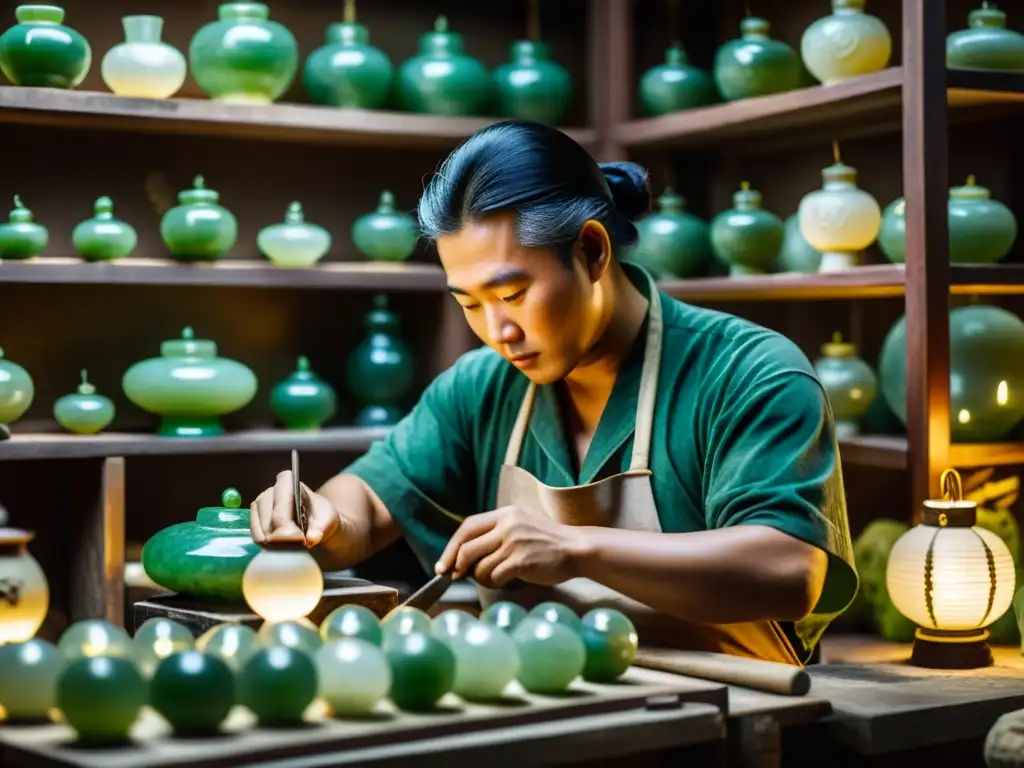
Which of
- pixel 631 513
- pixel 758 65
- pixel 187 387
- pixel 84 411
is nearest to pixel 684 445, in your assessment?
pixel 631 513

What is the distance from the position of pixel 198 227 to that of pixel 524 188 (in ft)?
6.00

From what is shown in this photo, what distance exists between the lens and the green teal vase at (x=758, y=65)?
13.1ft

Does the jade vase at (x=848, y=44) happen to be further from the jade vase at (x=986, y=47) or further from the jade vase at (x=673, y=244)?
the jade vase at (x=673, y=244)

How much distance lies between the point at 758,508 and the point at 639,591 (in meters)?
0.21

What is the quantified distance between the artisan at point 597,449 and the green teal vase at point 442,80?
63.2 inches

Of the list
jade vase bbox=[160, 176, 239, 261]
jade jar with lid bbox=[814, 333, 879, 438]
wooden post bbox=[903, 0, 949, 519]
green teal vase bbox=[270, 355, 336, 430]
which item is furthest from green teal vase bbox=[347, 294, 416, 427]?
wooden post bbox=[903, 0, 949, 519]

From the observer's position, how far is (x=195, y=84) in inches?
172

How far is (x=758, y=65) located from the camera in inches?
158

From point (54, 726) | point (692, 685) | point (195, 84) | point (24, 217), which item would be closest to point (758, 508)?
point (692, 685)

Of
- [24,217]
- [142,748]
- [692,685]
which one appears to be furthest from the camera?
[24,217]

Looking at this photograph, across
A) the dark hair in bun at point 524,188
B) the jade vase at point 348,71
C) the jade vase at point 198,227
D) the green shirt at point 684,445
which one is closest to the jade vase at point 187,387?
the jade vase at point 198,227

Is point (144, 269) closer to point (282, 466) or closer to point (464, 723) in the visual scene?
point (282, 466)

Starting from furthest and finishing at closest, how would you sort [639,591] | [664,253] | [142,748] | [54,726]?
[664,253] < [639,591] < [54,726] < [142,748]

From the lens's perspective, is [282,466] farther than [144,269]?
Yes
